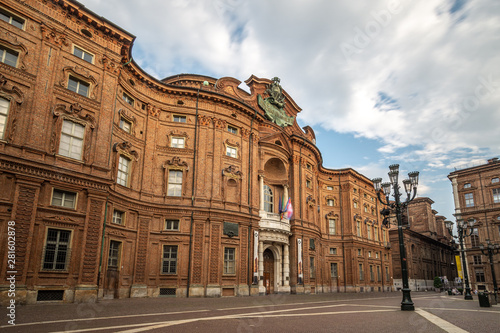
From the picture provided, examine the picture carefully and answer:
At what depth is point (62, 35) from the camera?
72.5ft

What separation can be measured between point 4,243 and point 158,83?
1805 cm

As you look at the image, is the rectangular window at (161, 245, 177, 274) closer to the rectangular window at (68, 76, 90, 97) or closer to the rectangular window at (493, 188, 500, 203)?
the rectangular window at (68, 76, 90, 97)

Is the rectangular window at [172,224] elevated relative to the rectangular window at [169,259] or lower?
elevated

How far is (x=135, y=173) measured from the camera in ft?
92.2

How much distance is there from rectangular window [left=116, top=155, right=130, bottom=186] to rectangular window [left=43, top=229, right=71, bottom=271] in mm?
6662

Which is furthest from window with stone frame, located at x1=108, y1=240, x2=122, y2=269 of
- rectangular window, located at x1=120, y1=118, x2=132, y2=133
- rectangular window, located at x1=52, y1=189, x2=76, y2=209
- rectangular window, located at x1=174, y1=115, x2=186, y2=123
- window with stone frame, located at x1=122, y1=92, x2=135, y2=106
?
rectangular window, located at x1=174, y1=115, x2=186, y2=123

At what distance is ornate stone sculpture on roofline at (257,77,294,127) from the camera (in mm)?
39406

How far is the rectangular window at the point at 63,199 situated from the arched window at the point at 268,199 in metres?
21.2

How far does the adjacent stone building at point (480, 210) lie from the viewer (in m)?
58.6

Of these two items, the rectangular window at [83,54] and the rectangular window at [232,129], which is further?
the rectangular window at [232,129]

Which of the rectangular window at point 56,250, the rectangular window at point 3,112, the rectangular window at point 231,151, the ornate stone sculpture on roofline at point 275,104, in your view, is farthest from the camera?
the ornate stone sculpture on roofline at point 275,104

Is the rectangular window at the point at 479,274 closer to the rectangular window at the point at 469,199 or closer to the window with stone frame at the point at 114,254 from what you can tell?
the rectangular window at the point at 469,199

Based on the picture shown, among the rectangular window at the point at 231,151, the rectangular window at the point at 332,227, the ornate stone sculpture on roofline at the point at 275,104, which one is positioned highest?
the ornate stone sculpture on roofline at the point at 275,104

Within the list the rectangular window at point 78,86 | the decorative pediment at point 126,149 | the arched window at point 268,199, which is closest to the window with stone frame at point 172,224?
the decorative pediment at point 126,149
